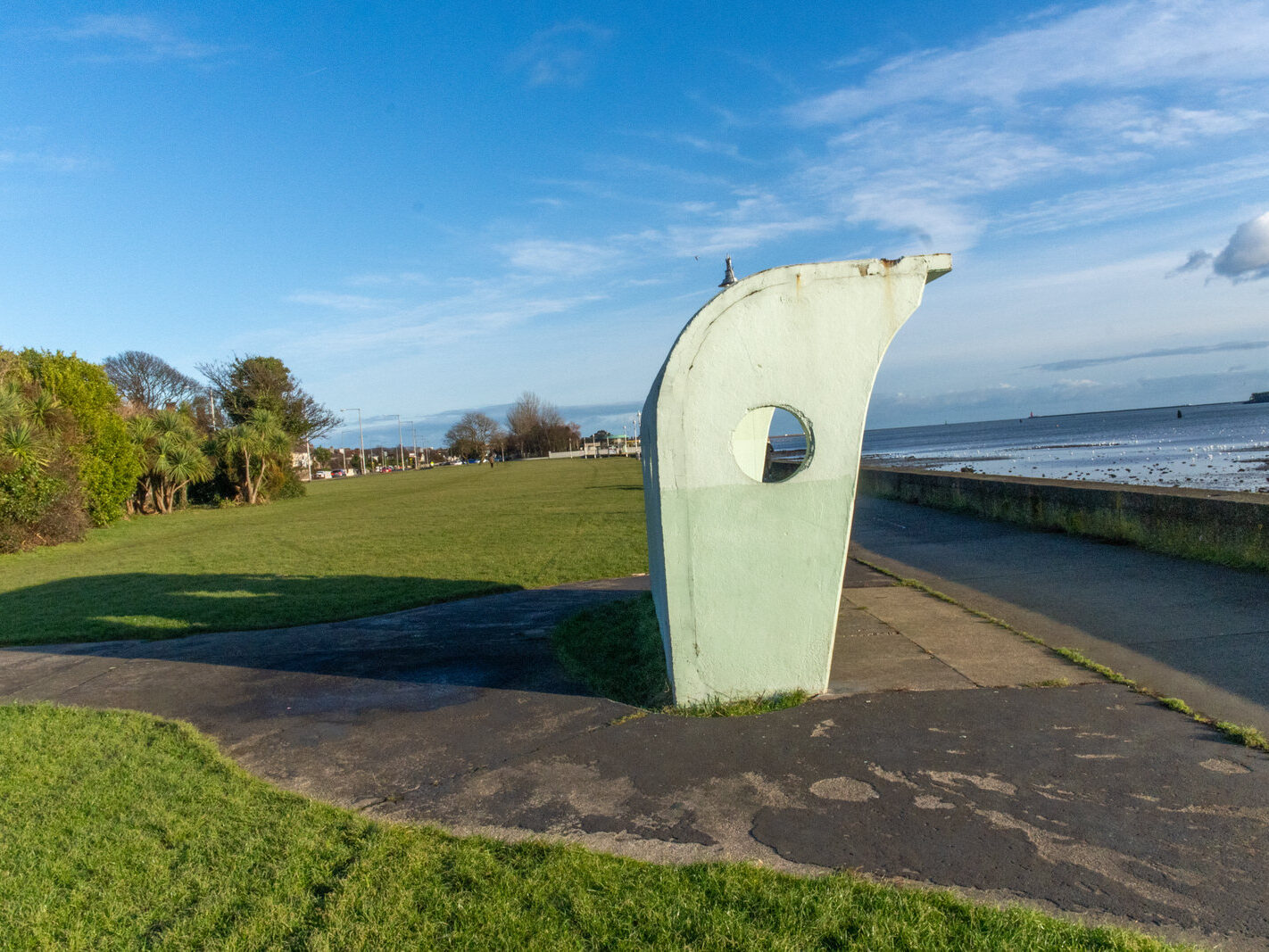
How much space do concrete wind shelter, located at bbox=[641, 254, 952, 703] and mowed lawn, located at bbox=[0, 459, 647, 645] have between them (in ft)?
17.9

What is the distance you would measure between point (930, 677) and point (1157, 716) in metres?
1.30

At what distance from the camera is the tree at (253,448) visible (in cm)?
3612

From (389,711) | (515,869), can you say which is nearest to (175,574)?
(389,711)

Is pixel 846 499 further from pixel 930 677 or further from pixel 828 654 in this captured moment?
pixel 930 677

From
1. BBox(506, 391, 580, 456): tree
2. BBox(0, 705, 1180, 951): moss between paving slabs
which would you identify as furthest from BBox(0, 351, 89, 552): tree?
BBox(506, 391, 580, 456): tree

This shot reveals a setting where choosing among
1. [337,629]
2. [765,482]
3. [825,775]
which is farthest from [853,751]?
[337,629]

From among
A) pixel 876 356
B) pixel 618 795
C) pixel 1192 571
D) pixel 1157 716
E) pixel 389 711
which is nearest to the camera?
pixel 618 795

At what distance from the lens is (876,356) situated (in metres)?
4.69

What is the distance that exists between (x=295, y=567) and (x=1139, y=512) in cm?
1249

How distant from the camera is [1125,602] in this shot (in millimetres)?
7000

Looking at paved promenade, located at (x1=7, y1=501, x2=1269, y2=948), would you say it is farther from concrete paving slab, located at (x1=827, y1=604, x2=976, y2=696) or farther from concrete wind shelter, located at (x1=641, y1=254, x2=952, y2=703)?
concrete wind shelter, located at (x1=641, y1=254, x2=952, y2=703)

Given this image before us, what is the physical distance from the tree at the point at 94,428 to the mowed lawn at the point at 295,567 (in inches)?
49.7

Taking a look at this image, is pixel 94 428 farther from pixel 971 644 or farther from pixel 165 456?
pixel 971 644

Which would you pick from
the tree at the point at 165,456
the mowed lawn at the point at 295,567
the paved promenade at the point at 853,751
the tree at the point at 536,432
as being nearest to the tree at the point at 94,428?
the mowed lawn at the point at 295,567
